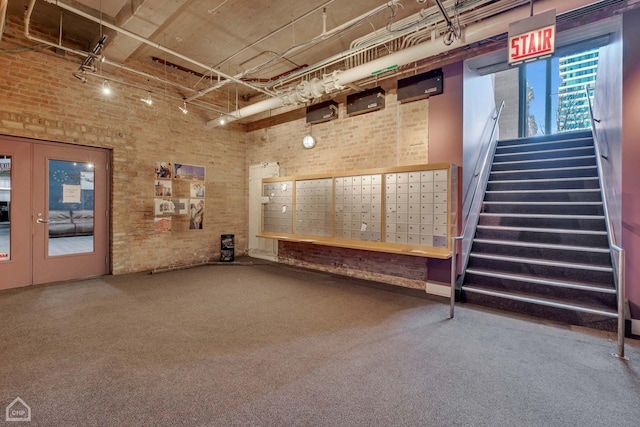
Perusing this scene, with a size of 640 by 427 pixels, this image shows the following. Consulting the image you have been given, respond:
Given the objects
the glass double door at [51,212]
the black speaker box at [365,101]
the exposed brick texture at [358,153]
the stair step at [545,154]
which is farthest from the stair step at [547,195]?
the glass double door at [51,212]

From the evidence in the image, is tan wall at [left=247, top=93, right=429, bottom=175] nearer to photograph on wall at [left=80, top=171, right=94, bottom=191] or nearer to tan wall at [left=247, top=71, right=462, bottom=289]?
tan wall at [left=247, top=71, right=462, bottom=289]

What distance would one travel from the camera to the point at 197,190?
686 cm

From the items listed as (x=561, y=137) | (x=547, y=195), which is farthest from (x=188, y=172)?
(x=561, y=137)

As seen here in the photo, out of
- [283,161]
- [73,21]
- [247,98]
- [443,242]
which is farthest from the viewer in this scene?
[247,98]

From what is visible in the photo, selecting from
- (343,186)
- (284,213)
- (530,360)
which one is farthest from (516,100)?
(530,360)

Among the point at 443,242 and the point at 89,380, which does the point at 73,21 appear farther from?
the point at 443,242

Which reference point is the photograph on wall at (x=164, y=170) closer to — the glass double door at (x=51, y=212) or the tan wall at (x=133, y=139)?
the tan wall at (x=133, y=139)

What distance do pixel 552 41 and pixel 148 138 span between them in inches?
256

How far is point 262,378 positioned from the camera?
7.72ft

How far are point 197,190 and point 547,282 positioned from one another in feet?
21.4

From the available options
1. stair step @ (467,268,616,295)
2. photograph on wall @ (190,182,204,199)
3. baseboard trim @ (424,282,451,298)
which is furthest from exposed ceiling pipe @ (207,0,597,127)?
baseboard trim @ (424,282,451,298)

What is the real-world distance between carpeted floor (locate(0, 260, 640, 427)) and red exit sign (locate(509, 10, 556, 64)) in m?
2.87

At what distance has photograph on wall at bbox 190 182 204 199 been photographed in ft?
22.2

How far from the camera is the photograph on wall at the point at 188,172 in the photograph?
6539 mm
